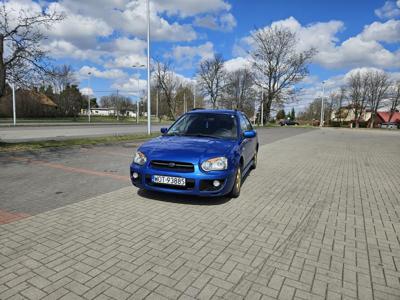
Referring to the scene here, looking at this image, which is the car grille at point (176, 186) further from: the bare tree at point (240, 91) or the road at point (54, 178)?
the bare tree at point (240, 91)

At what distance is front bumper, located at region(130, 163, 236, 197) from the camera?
14.9 feet

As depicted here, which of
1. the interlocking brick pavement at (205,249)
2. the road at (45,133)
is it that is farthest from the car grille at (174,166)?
the road at (45,133)

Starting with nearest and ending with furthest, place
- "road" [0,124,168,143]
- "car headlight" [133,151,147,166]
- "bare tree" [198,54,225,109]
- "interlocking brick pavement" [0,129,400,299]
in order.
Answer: "interlocking brick pavement" [0,129,400,299]
"car headlight" [133,151,147,166]
"road" [0,124,168,143]
"bare tree" [198,54,225,109]

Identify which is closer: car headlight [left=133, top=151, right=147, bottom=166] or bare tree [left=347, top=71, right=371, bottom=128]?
car headlight [left=133, top=151, right=147, bottom=166]

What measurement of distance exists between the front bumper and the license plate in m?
0.05

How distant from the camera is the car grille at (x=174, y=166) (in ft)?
15.0

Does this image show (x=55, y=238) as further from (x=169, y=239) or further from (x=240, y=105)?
(x=240, y=105)

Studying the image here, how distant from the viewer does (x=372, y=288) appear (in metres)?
2.70

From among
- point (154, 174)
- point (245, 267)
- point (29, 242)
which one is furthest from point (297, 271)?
point (29, 242)

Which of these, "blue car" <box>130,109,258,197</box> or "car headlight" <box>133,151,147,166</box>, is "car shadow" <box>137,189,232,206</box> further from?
"car headlight" <box>133,151,147,166</box>

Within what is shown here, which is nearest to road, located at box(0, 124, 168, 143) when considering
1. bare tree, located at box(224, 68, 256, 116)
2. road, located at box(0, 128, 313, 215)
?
road, located at box(0, 128, 313, 215)

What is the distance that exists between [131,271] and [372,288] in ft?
7.74

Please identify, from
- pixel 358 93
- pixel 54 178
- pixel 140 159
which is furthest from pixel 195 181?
pixel 358 93

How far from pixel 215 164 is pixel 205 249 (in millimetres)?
1594
